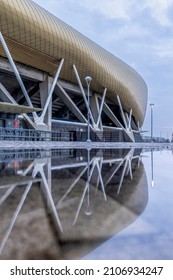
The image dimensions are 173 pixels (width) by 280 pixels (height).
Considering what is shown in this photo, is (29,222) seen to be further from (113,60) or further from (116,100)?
(116,100)

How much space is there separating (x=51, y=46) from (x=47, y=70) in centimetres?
370

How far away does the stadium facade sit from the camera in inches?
800

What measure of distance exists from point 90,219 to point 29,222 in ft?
2.08

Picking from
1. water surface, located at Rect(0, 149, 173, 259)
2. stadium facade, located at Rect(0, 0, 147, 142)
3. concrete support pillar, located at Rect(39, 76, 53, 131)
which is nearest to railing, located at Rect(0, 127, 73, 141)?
stadium facade, located at Rect(0, 0, 147, 142)

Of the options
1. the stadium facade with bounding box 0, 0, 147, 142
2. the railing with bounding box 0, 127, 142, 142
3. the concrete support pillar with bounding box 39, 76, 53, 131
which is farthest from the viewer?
the concrete support pillar with bounding box 39, 76, 53, 131

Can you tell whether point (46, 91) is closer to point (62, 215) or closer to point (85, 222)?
point (62, 215)

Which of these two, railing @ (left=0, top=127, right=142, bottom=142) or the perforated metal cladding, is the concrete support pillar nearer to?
the perforated metal cladding

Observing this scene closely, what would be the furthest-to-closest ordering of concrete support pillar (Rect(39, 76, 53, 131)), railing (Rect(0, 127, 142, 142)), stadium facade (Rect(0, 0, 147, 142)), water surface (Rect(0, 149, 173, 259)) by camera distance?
1. concrete support pillar (Rect(39, 76, 53, 131))
2. stadium facade (Rect(0, 0, 147, 142))
3. railing (Rect(0, 127, 142, 142))
4. water surface (Rect(0, 149, 173, 259))

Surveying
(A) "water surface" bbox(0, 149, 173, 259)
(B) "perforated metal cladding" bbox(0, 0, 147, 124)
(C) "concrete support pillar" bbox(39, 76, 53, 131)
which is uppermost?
(B) "perforated metal cladding" bbox(0, 0, 147, 124)

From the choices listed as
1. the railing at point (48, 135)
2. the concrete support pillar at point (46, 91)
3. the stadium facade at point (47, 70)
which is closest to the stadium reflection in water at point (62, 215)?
→ the stadium facade at point (47, 70)

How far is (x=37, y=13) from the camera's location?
21109 mm

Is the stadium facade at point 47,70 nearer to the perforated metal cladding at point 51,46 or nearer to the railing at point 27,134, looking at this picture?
the perforated metal cladding at point 51,46

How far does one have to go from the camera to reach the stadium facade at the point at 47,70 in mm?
20328

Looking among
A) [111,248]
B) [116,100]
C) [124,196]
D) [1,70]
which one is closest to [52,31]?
[1,70]
